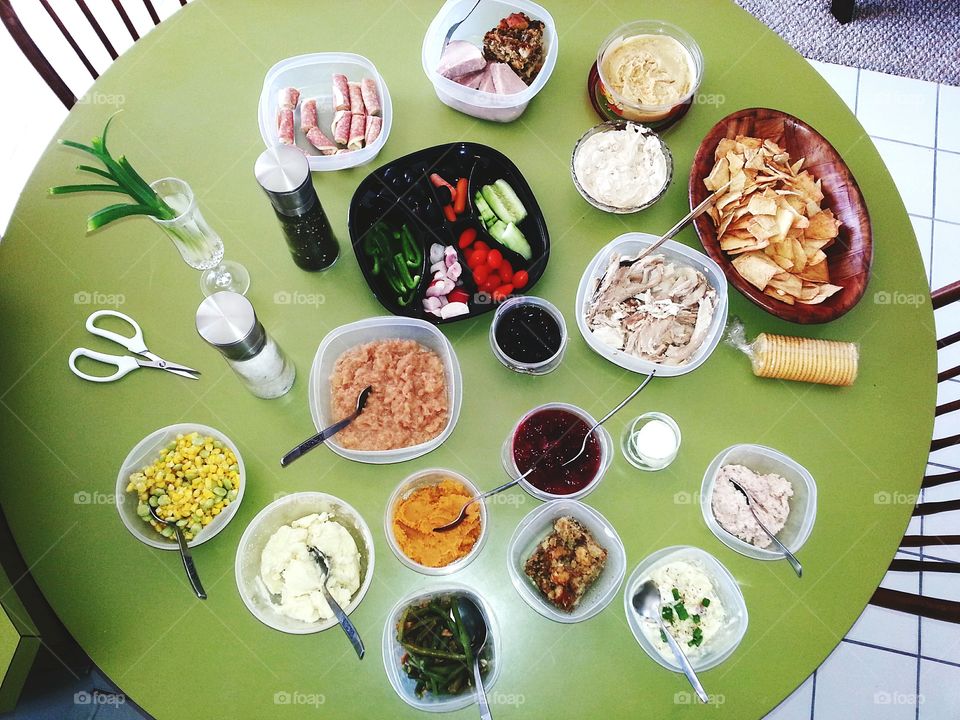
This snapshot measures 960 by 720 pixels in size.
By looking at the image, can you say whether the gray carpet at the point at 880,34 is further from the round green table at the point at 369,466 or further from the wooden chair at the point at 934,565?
the wooden chair at the point at 934,565

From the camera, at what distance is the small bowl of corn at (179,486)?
5.33 ft

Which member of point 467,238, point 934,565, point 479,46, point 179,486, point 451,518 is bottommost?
point 934,565

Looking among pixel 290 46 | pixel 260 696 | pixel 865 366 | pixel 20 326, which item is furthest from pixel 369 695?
pixel 290 46

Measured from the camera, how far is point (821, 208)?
6.22ft

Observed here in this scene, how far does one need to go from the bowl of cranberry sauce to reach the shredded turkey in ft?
0.86

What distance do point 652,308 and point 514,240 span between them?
1.42 ft

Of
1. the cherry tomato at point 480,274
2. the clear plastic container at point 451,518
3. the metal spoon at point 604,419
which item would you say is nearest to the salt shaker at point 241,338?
the clear plastic container at point 451,518

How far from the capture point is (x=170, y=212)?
1710mm

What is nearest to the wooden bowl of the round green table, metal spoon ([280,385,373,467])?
the round green table

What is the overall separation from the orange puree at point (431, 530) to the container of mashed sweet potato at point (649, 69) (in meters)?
1.30

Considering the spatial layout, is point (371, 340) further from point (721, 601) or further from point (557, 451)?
point (721, 601)

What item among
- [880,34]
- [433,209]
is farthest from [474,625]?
Result: [880,34]

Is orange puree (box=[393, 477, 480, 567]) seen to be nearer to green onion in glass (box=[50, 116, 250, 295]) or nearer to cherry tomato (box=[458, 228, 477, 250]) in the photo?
cherry tomato (box=[458, 228, 477, 250])

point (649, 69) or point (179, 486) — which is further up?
point (649, 69)
